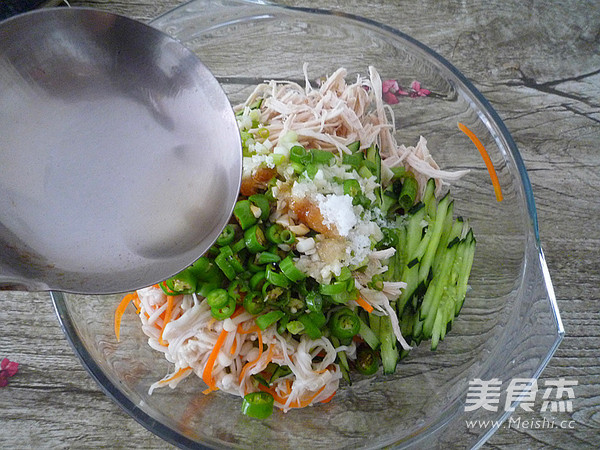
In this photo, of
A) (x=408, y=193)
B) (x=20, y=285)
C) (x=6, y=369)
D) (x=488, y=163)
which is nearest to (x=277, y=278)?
(x=408, y=193)

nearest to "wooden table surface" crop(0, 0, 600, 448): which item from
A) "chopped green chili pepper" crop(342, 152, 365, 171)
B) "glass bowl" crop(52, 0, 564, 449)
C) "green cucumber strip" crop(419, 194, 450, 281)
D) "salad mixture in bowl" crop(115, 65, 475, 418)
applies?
"glass bowl" crop(52, 0, 564, 449)

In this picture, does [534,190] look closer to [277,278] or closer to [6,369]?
[277,278]

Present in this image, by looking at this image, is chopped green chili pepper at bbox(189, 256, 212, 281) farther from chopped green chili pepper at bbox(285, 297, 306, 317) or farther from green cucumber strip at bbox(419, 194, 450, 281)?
green cucumber strip at bbox(419, 194, 450, 281)

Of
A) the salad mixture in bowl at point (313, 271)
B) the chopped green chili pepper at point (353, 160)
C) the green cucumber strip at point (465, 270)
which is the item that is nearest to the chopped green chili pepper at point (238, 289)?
the salad mixture in bowl at point (313, 271)

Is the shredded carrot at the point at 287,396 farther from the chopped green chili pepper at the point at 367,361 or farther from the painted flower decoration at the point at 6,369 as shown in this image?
the painted flower decoration at the point at 6,369

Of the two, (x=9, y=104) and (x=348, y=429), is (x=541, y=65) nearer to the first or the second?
(x=348, y=429)

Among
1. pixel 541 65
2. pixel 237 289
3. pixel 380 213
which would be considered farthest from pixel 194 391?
pixel 541 65

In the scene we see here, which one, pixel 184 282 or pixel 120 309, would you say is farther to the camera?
pixel 120 309
